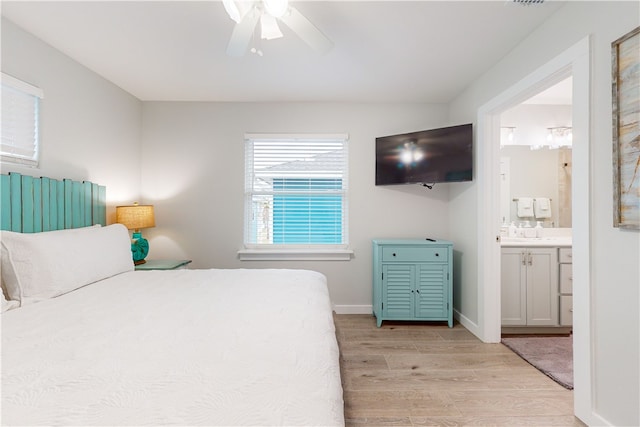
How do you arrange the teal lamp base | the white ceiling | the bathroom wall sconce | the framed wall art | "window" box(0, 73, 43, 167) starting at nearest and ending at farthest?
the framed wall art < the white ceiling < "window" box(0, 73, 43, 167) < the teal lamp base < the bathroom wall sconce

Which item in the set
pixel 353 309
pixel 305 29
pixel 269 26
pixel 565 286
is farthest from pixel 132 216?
pixel 565 286

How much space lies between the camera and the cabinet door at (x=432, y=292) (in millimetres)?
3207

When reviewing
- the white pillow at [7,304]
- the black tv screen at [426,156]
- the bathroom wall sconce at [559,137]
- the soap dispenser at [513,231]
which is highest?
the bathroom wall sconce at [559,137]

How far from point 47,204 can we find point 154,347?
1.99 m

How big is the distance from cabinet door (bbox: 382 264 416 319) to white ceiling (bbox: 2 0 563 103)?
1946mm

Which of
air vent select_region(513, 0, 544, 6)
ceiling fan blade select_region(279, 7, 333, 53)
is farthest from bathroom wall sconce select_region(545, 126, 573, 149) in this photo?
ceiling fan blade select_region(279, 7, 333, 53)

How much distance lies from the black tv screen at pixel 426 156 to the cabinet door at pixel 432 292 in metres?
0.96

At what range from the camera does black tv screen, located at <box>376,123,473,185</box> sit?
9.92ft

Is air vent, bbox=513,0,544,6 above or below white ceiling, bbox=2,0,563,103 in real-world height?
below

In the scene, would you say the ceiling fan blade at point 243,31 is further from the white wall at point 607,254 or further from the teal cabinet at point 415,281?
the teal cabinet at point 415,281

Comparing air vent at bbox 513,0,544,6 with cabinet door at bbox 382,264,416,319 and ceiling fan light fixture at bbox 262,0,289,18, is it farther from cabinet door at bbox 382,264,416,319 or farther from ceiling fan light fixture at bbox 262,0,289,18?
cabinet door at bbox 382,264,416,319

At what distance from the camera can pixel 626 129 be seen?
1484mm

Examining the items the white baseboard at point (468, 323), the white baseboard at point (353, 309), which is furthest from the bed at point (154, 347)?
the white baseboard at point (468, 323)

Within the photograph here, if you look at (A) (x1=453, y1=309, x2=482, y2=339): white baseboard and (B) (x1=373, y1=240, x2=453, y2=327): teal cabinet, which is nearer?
(A) (x1=453, y1=309, x2=482, y2=339): white baseboard
